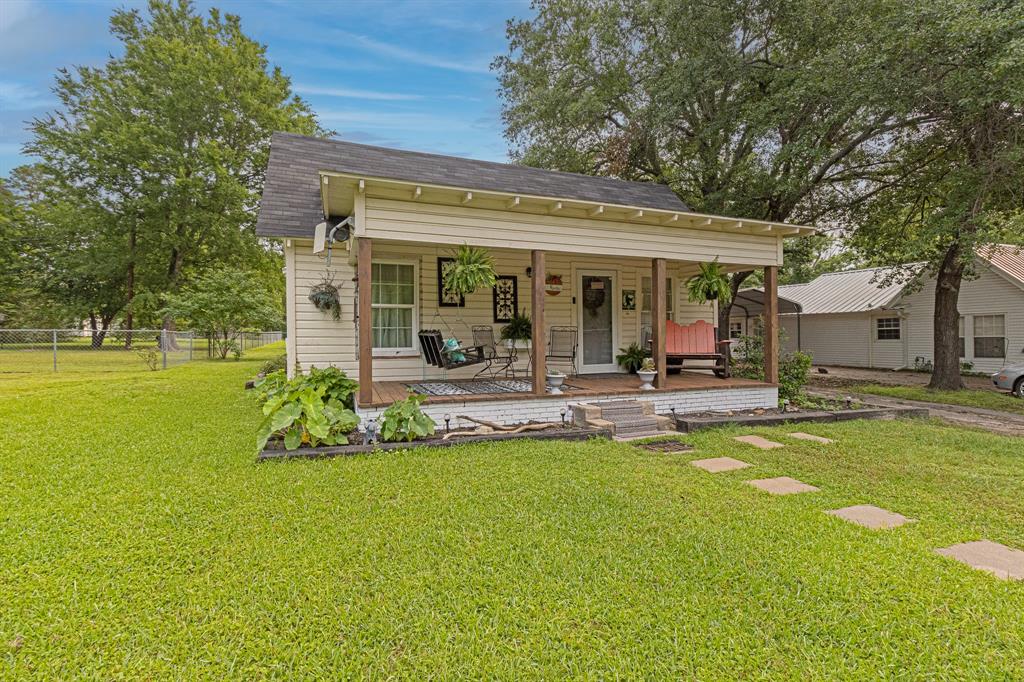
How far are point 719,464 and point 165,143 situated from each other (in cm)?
2574

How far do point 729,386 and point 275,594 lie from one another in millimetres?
6702

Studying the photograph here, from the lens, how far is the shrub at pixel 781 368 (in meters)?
8.09

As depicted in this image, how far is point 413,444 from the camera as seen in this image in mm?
5148

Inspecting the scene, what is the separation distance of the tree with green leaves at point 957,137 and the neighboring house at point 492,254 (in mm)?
3454

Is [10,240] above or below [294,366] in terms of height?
above

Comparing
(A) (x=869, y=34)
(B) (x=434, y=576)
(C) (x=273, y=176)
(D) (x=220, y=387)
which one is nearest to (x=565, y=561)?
(B) (x=434, y=576)

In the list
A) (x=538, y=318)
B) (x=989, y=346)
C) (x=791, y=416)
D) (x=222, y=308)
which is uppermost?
(x=222, y=308)

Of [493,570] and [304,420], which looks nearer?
[493,570]

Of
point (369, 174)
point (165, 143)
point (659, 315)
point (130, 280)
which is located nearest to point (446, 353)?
point (659, 315)

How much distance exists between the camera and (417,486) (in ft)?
12.9

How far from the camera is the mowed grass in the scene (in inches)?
76.4

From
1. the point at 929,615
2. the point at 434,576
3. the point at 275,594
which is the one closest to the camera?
the point at 929,615

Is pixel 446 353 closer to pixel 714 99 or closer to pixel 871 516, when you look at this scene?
pixel 871 516

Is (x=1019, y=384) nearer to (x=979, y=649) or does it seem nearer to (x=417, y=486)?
(x=979, y=649)
